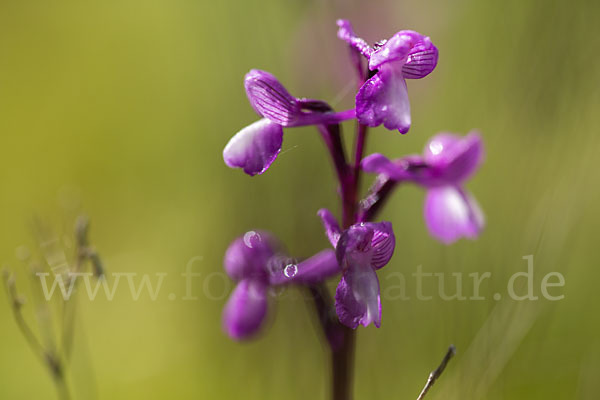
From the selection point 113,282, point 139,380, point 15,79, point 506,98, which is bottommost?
point 139,380

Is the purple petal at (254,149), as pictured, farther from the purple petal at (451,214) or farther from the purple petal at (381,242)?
the purple petal at (451,214)

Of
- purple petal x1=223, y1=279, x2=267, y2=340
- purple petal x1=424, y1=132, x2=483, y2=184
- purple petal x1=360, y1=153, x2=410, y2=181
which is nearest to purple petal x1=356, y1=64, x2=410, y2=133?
purple petal x1=360, y1=153, x2=410, y2=181

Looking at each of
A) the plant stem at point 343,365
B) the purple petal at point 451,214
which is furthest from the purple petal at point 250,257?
the purple petal at point 451,214

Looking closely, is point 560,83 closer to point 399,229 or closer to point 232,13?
point 399,229

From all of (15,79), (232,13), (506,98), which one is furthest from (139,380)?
(15,79)

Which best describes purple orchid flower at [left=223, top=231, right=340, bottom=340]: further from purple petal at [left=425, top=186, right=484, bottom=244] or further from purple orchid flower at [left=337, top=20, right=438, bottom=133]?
purple orchid flower at [left=337, top=20, right=438, bottom=133]

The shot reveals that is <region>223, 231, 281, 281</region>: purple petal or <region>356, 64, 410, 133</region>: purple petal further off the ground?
<region>356, 64, 410, 133</region>: purple petal
